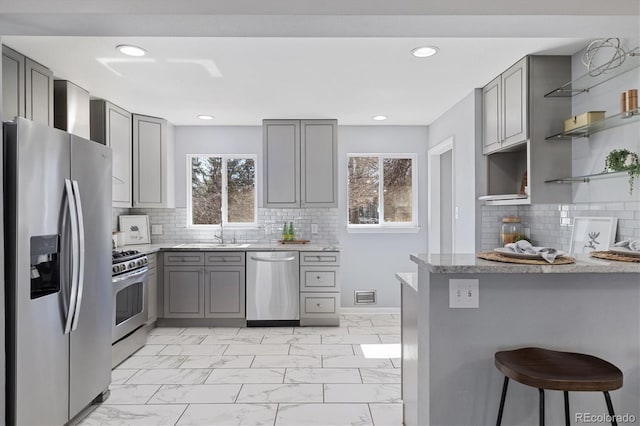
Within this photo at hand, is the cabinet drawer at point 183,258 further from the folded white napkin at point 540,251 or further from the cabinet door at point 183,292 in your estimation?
the folded white napkin at point 540,251

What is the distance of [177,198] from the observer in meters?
5.11

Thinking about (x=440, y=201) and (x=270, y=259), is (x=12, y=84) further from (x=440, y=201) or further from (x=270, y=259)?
(x=440, y=201)

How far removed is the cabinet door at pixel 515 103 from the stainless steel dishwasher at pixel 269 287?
2587mm

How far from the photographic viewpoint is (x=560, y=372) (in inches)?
54.8

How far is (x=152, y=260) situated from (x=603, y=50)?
4.38 meters

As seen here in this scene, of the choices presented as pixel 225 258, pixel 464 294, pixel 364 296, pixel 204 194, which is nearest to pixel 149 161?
pixel 204 194

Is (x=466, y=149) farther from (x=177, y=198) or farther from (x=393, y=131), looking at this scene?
(x=177, y=198)

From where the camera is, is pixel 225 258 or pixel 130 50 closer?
pixel 130 50

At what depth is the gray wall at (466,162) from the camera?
3604 mm

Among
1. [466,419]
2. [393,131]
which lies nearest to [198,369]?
[466,419]

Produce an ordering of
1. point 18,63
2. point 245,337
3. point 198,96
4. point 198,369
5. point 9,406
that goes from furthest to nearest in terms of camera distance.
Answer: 1. point 245,337
2. point 198,96
3. point 198,369
4. point 18,63
5. point 9,406

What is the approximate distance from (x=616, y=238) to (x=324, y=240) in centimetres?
328

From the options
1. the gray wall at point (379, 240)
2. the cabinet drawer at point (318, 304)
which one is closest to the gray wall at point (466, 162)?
the gray wall at point (379, 240)

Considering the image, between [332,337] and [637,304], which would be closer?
[637,304]
